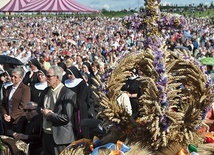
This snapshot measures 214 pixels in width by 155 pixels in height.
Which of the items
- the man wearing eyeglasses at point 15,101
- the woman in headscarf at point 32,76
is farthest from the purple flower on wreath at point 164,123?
the woman in headscarf at point 32,76

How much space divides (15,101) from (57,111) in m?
2.15

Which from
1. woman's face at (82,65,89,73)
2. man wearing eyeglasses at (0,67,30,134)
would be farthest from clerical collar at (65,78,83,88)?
woman's face at (82,65,89,73)

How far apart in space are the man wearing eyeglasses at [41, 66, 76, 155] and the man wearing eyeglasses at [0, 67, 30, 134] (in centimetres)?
179

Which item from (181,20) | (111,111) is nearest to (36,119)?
(181,20)

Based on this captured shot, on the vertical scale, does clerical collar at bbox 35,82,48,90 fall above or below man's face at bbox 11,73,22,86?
below

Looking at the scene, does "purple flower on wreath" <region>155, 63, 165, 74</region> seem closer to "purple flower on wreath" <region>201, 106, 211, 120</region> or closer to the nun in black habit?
"purple flower on wreath" <region>201, 106, 211, 120</region>

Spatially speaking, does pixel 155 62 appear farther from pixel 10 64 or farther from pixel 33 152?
pixel 10 64

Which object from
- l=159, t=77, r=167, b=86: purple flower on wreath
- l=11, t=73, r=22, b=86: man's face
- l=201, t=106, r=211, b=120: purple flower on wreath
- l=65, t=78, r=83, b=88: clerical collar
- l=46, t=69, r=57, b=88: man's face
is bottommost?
l=65, t=78, r=83, b=88: clerical collar

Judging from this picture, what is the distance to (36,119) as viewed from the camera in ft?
22.4

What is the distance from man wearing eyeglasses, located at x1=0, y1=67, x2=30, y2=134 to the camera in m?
7.64

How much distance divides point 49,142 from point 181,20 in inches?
84.9

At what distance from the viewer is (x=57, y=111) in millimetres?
5715

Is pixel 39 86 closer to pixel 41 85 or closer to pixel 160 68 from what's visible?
pixel 41 85

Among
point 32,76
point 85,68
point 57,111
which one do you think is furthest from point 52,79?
point 85,68
